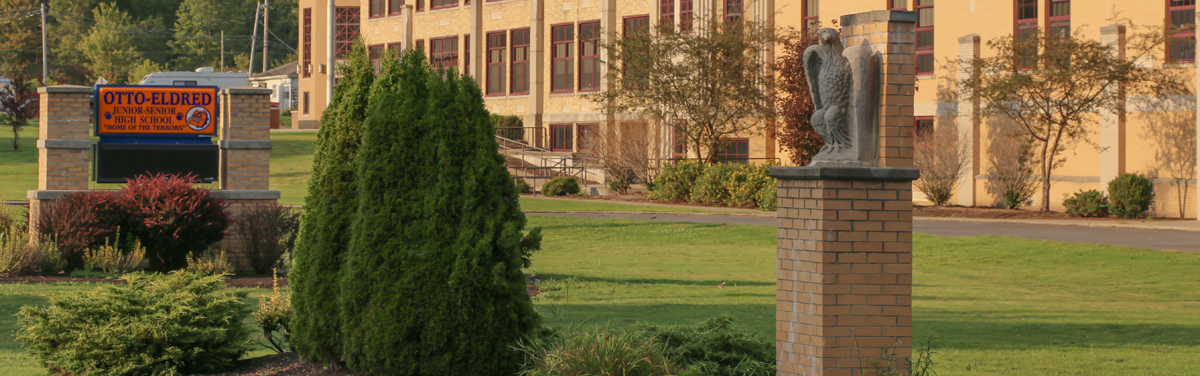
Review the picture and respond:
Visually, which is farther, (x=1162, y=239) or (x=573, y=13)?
(x=573, y=13)

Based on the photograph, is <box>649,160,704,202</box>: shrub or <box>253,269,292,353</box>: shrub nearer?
<box>253,269,292,353</box>: shrub

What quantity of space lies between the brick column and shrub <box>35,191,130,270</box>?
11.7 m

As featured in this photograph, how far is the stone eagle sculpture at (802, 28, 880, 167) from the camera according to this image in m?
6.36

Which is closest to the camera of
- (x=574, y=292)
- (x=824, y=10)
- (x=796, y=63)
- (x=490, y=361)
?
(x=490, y=361)

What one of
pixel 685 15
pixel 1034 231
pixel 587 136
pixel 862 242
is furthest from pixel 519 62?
pixel 862 242

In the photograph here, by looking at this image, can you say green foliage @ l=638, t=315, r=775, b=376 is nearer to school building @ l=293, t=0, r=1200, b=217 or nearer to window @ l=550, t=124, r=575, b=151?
school building @ l=293, t=0, r=1200, b=217

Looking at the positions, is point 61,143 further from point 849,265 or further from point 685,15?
point 685,15

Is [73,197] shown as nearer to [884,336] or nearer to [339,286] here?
[339,286]

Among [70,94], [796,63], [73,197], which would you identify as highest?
[796,63]

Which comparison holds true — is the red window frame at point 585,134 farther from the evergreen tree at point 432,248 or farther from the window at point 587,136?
the evergreen tree at point 432,248

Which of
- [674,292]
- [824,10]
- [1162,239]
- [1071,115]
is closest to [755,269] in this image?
[674,292]

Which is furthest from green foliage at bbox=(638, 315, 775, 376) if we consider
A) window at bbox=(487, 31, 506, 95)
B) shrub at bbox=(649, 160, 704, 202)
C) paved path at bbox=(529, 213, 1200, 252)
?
window at bbox=(487, 31, 506, 95)

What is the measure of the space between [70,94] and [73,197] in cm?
161

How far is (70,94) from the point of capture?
15727 millimetres
